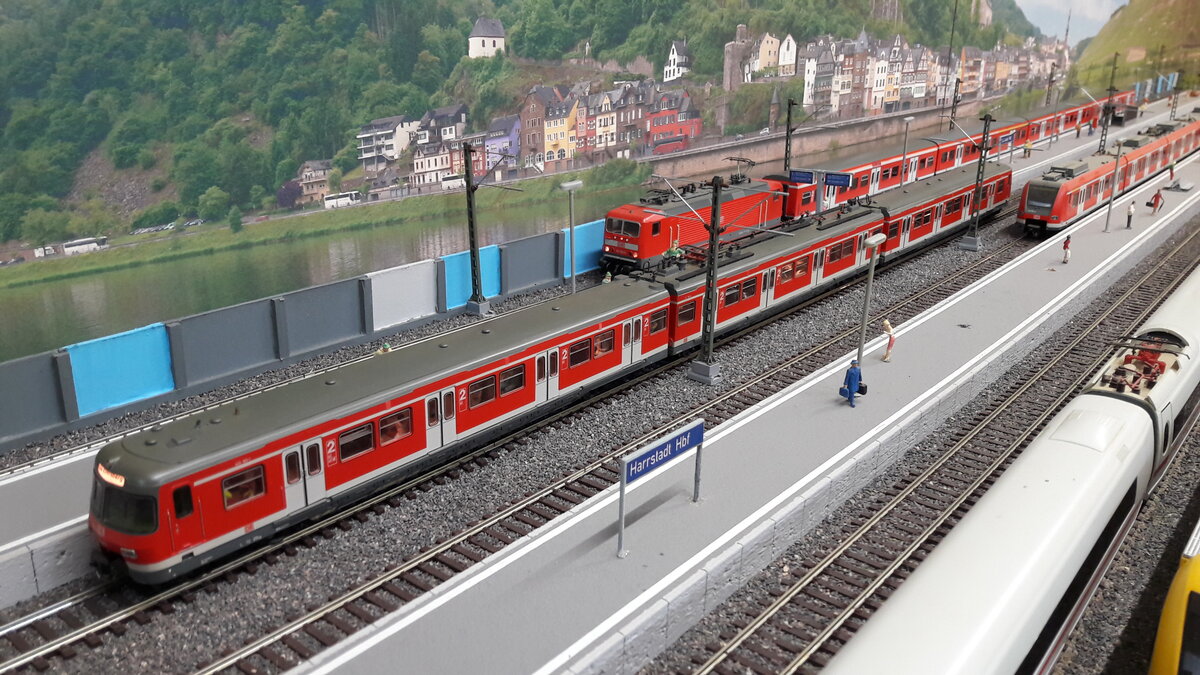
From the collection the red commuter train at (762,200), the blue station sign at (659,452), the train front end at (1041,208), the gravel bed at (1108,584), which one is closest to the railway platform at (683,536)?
the gravel bed at (1108,584)

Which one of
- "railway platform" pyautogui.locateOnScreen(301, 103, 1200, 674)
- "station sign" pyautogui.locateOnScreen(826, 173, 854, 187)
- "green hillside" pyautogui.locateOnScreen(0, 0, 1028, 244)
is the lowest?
"railway platform" pyautogui.locateOnScreen(301, 103, 1200, 674)

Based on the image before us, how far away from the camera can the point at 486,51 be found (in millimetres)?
38375

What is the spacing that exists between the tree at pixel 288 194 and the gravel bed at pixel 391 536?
1755 cm

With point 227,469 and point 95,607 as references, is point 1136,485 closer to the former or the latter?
point 227,469

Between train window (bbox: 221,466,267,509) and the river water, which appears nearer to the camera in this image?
train window (bbox: 221,466,267,509)

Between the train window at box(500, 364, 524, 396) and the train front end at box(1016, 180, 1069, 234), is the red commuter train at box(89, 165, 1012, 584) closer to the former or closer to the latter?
the train window at box(500, 364, 524, 396)

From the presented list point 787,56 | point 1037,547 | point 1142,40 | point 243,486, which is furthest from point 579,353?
point 1142,40

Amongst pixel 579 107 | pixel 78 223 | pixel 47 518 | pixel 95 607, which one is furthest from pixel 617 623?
pixel 579 107

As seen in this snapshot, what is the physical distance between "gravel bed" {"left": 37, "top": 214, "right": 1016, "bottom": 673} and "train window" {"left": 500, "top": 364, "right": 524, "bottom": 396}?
147 centimetres

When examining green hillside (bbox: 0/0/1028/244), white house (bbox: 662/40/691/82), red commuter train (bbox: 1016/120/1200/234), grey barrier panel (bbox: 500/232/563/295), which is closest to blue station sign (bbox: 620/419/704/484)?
grey barrier panel (bbox: 500/232/563/295)

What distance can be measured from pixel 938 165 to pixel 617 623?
4799 centimetres

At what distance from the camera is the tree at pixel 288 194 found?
32406mm

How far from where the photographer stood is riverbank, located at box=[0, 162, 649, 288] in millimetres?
27055

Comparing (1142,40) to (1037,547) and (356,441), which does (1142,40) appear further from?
(356,441)
